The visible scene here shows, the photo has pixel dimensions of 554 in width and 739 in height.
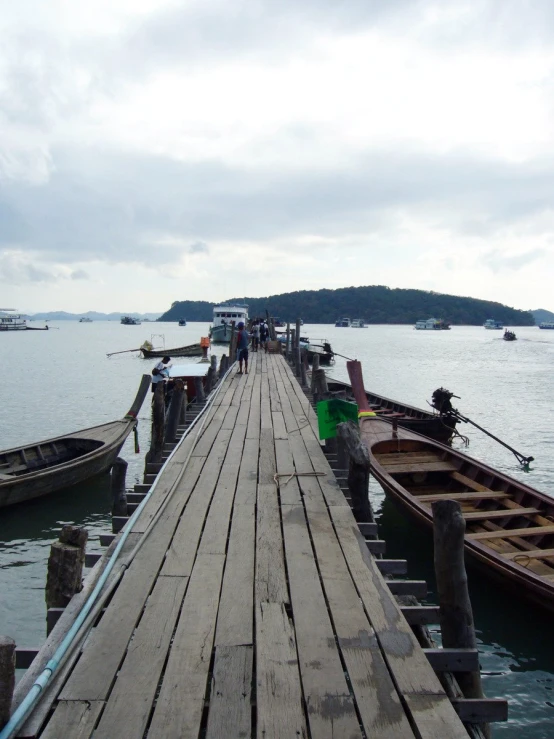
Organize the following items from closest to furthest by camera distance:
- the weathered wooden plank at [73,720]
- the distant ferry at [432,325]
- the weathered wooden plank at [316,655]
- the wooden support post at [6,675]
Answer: the wooden support post at [6,675] < the weathered wooden plank at [73,720] < the weathered wooden plank at [316,655] < the distant ferry at [432,325]

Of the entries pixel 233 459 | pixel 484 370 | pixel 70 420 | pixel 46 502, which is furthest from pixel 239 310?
pixel 233 459

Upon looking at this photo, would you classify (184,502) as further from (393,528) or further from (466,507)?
(393,528)

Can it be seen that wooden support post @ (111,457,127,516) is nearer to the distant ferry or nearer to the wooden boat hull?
the wooden boat hull

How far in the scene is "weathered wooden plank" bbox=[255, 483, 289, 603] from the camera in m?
4.10

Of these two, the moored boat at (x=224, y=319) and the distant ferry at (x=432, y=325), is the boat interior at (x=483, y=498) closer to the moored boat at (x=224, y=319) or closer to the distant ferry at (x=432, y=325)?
the moored boat at (x=224, y=319)

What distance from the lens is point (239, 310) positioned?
69312mm

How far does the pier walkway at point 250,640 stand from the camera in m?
2.79

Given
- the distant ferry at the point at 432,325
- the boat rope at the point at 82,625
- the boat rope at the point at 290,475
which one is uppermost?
the distant ferry at the point at 432,325

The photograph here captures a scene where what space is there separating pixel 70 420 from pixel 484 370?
135 ft

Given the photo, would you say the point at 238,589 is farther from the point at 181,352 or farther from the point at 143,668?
the point at 181,352

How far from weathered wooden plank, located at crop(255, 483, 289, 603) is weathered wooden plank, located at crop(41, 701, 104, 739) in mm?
1383

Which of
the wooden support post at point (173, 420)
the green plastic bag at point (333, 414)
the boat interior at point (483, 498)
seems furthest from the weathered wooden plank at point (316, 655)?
the wooden support post at point (173, 420)

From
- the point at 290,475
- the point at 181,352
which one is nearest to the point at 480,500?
the point at 290,475

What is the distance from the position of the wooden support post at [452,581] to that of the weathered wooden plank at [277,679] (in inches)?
45.1
